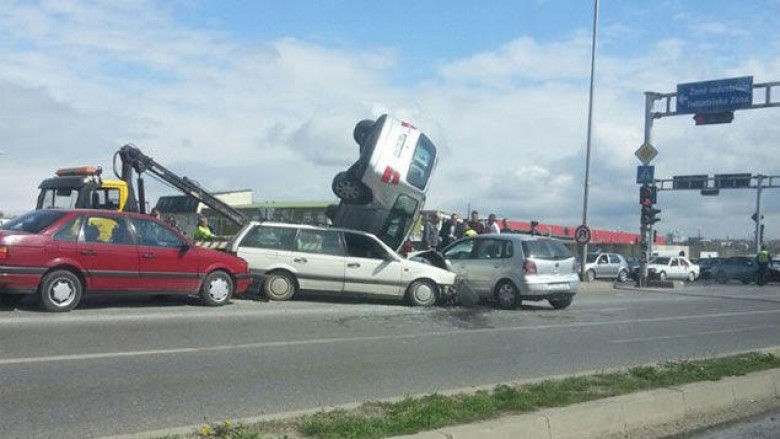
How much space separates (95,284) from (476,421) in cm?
826

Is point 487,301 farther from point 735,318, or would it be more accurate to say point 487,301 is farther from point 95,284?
point 95,284

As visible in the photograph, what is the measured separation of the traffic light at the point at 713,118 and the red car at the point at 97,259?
908 inches

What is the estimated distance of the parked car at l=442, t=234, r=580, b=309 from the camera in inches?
651

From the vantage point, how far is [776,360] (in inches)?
370

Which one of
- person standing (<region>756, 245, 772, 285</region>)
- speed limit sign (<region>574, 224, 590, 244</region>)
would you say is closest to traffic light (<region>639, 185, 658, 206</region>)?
speed limit sign (<region>574, 224, 590, 244</region>)

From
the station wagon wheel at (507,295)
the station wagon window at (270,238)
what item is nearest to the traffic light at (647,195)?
the station wagon wheel at (507,295)

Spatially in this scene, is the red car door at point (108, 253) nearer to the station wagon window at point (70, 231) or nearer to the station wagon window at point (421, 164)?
the station wagon window at point (70, 231)

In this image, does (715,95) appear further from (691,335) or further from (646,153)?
(691,335)

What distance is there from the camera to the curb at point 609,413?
559 cm

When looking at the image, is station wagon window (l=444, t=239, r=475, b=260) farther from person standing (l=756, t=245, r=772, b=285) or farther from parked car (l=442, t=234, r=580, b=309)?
person standing (l=756, t=245, r=772, b=285)

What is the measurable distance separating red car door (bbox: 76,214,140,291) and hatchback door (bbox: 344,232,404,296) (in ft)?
14.6

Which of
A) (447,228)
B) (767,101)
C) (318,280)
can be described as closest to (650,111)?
(767,101)

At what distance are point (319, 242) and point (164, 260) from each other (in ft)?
11.5

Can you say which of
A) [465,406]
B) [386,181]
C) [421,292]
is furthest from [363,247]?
[465,406]
